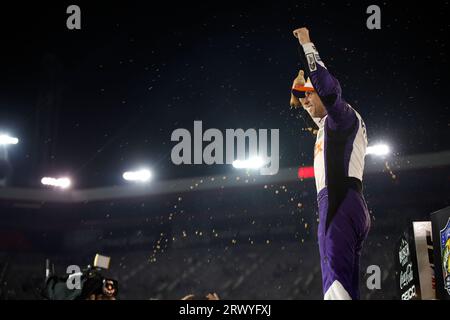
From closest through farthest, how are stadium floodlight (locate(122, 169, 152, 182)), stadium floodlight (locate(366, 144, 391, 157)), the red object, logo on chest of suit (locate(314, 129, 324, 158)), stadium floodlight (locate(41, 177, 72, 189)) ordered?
logo on chest of suit (locate(314, 129, 324, 158)), stadium floodlight (locate(366, 144, 391, 157)), the red object, stadium floodlight (locate(122, 169, 152, 182)), stadium floodlight (locate(41, 177, 72, 189))

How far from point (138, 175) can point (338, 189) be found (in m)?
11.5

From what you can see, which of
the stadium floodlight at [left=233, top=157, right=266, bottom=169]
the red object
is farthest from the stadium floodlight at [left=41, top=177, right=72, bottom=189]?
the red object

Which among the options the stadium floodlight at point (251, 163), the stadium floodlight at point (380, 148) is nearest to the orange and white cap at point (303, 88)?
the stadium floodlight at point (251, 163)

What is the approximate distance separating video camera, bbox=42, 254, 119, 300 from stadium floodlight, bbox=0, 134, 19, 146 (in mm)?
10537

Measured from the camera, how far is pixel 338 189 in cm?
300

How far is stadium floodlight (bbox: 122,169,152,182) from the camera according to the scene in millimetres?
13992

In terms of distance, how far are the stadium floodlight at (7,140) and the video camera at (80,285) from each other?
34.6 feet

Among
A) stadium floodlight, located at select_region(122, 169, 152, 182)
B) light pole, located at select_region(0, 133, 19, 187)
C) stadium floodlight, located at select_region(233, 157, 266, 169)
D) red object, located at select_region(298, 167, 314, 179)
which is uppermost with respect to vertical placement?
light pole, located at select_region(0, 133, 19, 187)

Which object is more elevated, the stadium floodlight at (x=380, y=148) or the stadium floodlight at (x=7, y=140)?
the stadium floodlight at (x=7, y=140)

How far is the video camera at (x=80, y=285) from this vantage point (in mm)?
3564

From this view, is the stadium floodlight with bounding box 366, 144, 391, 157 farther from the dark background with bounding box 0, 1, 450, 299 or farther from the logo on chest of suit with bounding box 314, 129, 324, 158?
the logo on chest of suit with bounding box 314, 129, 324, 158

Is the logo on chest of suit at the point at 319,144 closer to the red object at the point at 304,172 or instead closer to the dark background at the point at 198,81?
the dark background at the point at 198,81

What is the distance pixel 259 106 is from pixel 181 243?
690cm
